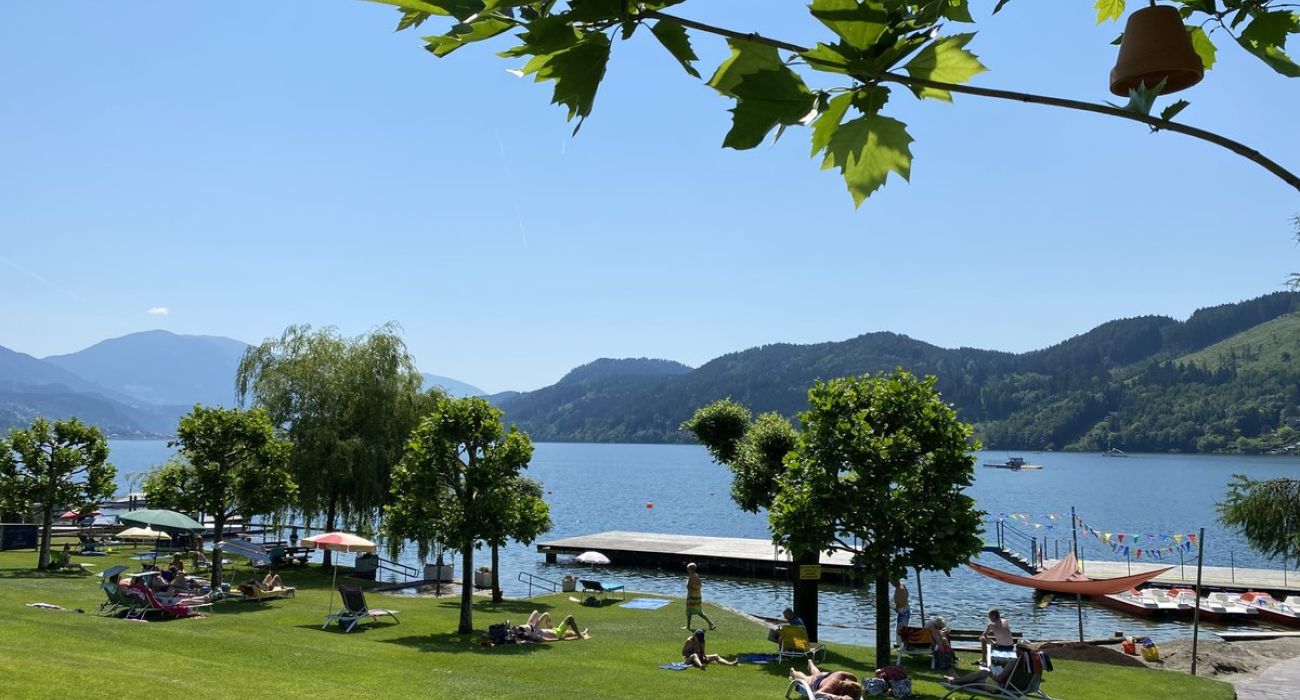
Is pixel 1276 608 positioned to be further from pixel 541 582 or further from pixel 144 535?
pixel 144 535

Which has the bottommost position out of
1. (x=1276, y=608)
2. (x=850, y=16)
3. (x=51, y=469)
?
(x=1276, y=608)

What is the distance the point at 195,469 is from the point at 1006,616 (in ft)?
103

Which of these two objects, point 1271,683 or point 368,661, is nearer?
point 368,661

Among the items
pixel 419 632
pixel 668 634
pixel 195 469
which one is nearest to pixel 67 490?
pixel 195 469

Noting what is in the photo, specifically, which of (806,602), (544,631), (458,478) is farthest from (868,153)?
(806,602)

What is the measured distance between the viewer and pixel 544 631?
21.5 m

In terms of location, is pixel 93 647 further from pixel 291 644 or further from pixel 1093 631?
pixel 1093 631

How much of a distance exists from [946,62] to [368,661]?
17740 mm

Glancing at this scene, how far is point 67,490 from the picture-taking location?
103ft

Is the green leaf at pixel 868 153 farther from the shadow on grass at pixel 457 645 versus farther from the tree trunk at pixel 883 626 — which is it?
the shadow on grass at pixel 457 645

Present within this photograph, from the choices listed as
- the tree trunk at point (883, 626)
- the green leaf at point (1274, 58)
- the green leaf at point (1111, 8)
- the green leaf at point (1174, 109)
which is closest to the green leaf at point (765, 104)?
the green leaf at point (1174, 109)

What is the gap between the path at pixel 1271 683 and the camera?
1794cm

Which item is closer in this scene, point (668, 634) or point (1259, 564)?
point (668, 634)

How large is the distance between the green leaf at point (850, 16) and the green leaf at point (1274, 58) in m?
0.88
